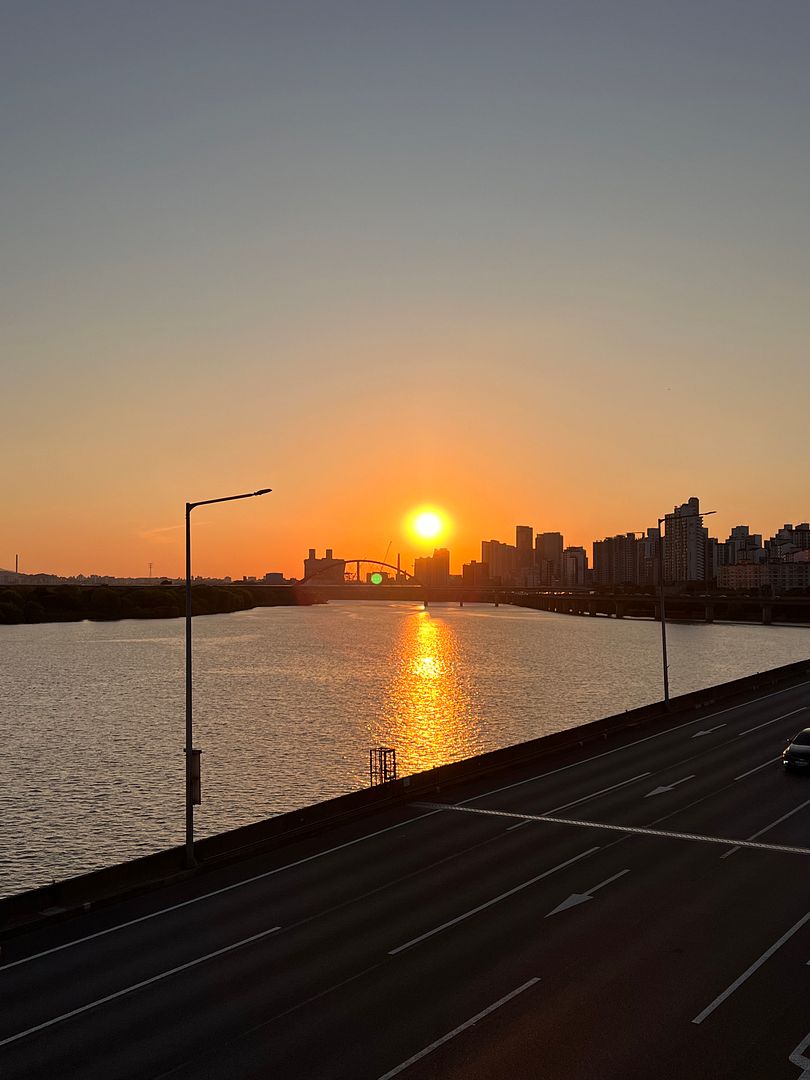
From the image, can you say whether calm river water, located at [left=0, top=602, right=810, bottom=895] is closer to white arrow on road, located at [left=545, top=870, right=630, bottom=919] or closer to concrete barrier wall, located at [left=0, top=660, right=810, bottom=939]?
concrete barrier wall, located at [left=0, top=660, right=810, bottom=939]

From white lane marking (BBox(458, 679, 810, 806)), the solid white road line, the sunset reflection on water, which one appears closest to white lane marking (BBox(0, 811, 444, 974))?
white lane marking (BBox(458, 679, 810, 806))

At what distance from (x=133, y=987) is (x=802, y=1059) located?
1312 cm

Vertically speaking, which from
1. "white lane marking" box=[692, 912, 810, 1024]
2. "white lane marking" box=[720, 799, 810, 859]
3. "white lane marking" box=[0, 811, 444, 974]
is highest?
"white lane marking" box=[692, 912, 810, 1024]

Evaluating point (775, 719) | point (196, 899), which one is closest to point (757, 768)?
point (775, 719)

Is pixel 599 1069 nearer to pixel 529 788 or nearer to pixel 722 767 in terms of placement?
pixel 529 788

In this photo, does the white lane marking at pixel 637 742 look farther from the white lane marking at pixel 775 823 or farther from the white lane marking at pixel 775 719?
the white lane marking at pixel 775 823

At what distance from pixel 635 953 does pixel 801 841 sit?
1196 cm

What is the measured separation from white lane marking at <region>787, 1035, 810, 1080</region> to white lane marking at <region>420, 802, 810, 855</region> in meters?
13.1

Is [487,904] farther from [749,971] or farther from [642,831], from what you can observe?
[642,831]

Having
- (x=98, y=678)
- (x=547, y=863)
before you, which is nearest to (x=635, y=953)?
(x=547, y=863)

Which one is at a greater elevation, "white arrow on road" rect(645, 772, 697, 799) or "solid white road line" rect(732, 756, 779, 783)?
"solid white road line" rect(732, 756, 779, 783)

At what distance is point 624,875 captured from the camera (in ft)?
87.7

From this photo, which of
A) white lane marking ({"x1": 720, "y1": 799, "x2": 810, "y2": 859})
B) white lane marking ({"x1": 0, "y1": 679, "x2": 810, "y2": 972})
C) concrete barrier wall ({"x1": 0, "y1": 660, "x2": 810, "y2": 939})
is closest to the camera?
white lane marking ({"x1": 0, "y1": 679, "x2": 810, "y2": 972})

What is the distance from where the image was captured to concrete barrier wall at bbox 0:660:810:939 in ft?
80.4
